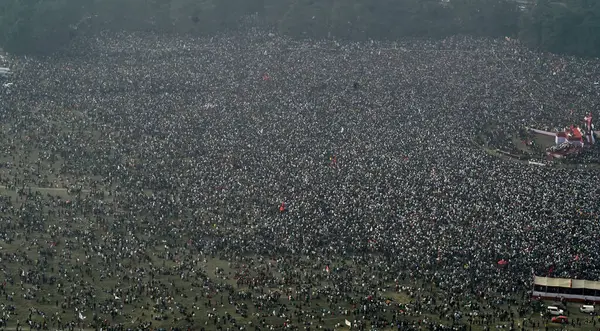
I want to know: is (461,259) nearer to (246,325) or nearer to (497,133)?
(246,325)

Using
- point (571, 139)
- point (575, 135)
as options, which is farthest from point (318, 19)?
point (571, 139)

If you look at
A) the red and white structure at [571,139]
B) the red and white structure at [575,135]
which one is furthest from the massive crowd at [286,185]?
the red and white structure at [571,139]

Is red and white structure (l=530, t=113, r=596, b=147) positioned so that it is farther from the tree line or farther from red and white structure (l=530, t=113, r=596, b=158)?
the tree line

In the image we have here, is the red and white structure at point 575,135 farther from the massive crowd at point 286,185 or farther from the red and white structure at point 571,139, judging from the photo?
the massive crowd at point 286,185

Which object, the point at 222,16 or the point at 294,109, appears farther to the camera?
the point at 222,16

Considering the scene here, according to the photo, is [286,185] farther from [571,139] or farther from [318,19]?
[318,19]

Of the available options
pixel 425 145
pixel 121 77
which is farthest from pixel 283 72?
pixel 425 145
